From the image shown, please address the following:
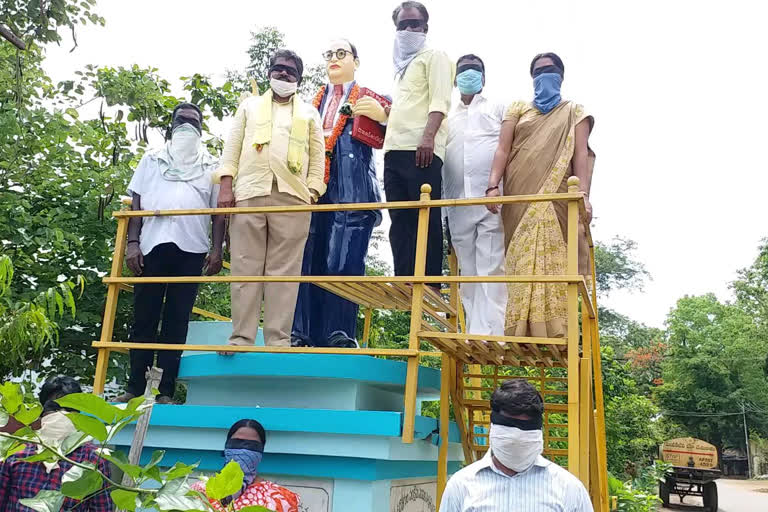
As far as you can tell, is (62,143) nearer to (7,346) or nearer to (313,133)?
(7,346)

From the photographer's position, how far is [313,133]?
192 inches

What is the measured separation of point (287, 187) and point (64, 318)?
11.6 feet

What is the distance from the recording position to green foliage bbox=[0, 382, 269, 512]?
1164mm

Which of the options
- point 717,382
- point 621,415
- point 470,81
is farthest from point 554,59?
point 717,382

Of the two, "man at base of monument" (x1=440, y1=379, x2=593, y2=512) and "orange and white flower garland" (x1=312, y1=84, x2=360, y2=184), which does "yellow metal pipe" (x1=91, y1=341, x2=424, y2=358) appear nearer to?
"man at base of monument" (x1=440, y1=379, x2=593, y2=512)

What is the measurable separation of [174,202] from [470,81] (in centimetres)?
215

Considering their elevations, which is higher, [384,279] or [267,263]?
[267,263]

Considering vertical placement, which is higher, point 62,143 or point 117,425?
Result: point 62,143

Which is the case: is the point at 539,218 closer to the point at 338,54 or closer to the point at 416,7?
the point at 416,7

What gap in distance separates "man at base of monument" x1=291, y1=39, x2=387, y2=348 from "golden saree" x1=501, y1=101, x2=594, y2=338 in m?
1.18

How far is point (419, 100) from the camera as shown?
16.2 ft

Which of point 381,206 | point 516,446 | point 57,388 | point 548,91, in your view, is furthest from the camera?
point 548,91

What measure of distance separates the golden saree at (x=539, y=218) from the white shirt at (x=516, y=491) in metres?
1.37

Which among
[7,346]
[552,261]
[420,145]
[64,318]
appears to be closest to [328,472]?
[552,261]
